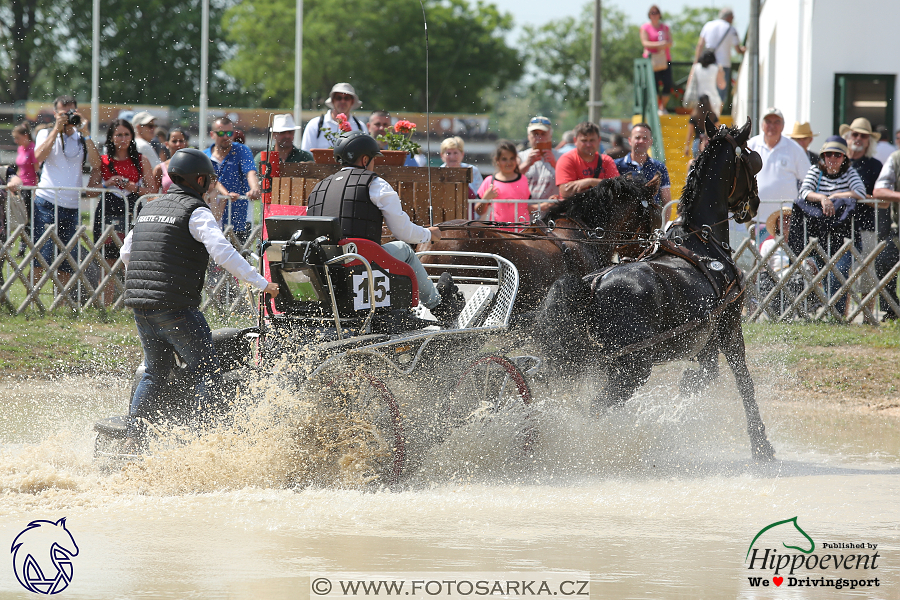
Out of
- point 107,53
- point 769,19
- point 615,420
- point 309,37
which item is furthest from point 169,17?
point 615,420

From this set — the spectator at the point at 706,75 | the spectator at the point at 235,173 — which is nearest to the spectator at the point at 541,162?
the spectator at the point at 235,173

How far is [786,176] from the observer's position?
11.8 meters

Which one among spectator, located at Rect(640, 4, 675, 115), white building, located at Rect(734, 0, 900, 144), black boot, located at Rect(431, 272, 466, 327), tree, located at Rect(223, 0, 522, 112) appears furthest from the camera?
tree, located at Rect(223, 0, 522, 112)

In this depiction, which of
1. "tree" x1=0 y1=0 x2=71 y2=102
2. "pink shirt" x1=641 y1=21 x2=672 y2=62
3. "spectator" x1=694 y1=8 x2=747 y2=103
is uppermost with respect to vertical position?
"tree" x1=0 y1=0 x2=71 y2=102

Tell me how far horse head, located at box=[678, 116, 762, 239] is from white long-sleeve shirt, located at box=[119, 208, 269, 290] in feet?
10.8

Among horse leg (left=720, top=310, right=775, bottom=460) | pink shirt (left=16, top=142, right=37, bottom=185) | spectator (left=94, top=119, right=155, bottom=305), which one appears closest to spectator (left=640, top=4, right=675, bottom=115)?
spectator (left=94, top=119, right=155, bottom=305)

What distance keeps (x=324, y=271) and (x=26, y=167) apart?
8.57 metres

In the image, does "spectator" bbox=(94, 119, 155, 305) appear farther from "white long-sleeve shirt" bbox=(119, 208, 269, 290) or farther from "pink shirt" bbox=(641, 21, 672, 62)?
"pink shirt" bbox=(641, 21, 672, 62)

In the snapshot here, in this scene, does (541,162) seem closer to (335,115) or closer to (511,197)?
(511,197)

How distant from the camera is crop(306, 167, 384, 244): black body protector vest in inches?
248

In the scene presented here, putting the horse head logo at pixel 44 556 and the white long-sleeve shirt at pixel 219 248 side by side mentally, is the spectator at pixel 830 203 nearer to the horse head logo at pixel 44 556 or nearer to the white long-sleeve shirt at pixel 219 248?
the white long-sleeve shirt at pixel 219 248

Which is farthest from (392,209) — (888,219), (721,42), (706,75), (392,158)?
(721,42)

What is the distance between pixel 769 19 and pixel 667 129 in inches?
150

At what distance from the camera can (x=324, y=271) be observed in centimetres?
598
